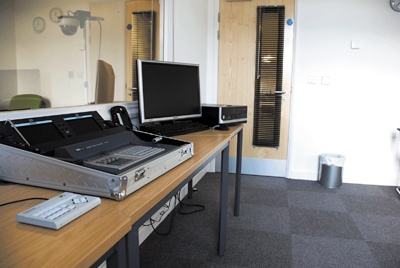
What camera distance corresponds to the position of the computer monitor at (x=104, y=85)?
6.42 ft

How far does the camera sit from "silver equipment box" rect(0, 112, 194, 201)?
32.7 inches

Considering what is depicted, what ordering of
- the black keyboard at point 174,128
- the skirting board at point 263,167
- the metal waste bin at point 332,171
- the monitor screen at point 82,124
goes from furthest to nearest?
the skirting board at point 263,167 < the metal waste bin at point 332,171 < the black keyboard at point 174,128 < the monitor screen at point 82,124

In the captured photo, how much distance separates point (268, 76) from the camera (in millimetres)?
3883

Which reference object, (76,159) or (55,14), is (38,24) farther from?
(76,159)

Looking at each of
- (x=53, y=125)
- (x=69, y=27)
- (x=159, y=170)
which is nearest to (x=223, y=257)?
(x=159, y=170)

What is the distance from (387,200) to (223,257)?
2.08 m

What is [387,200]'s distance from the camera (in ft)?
10.6

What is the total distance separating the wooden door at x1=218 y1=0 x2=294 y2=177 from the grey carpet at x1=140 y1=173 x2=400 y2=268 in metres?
0.57

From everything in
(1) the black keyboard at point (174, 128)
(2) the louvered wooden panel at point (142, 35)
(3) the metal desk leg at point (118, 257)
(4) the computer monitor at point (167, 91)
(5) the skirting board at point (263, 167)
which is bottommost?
(5) the skirting board at point (263, 167)

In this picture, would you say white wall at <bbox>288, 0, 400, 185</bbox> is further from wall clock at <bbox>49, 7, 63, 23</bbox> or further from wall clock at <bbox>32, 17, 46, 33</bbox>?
wall clock at <bbox>32, 17, 46, 33</bbox>

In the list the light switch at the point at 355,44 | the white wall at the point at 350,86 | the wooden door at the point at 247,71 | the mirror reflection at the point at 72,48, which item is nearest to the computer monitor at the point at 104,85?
the mirror reflection at the point at 72,48

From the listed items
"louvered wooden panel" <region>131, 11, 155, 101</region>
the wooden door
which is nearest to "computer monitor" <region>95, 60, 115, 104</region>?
"louvered wooden panel" <region>131, 11, 155, 101</region>

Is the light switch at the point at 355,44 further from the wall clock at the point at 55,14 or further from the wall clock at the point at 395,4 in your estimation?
the wall clock at the point at 55,14

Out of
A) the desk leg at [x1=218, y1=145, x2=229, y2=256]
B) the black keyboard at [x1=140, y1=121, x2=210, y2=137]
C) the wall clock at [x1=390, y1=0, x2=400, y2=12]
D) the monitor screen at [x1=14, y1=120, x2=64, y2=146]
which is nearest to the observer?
the monitor screen at [x1=14, y1=120, x2=64, y2=146]
